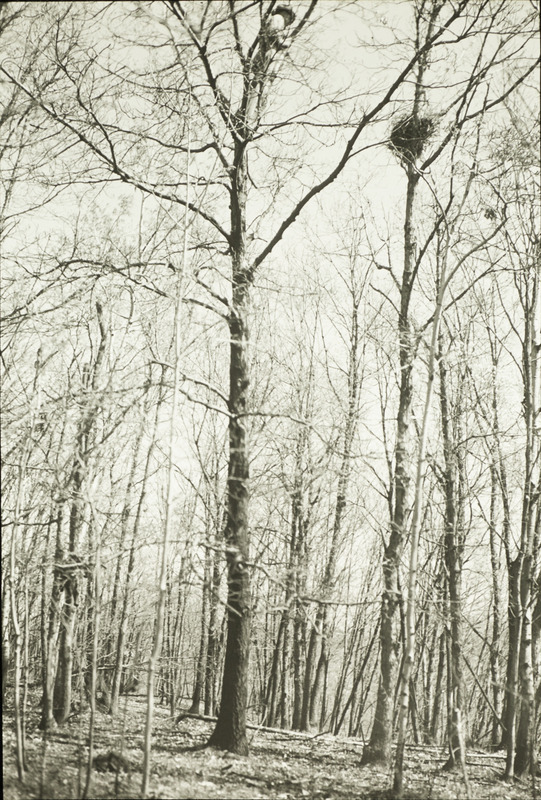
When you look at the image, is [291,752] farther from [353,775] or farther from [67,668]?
[67,668]

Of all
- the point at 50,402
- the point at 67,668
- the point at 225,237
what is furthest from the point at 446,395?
the point at 67,668

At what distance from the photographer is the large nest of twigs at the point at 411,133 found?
328 inches

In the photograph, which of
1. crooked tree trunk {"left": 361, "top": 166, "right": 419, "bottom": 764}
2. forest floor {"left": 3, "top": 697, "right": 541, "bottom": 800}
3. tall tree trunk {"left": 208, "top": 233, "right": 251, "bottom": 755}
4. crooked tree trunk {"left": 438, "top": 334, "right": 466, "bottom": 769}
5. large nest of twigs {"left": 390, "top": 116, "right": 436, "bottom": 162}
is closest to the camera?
forest floor {"left": 3, "top": 697, "right": 541, "bottom": 800}

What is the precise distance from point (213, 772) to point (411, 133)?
339 inches

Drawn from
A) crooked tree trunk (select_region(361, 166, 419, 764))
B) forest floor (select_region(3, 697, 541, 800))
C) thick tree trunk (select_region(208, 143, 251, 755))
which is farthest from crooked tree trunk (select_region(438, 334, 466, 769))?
thick tree trunk (select_region(208, 143, 251, 755))

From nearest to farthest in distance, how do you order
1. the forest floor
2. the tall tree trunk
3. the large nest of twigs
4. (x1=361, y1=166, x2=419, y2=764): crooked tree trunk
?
the forest floor < the tall tree trunk < (x1=361, y1=166, x2=419, y2=764): crooked tree trunk < the large nest of twigs

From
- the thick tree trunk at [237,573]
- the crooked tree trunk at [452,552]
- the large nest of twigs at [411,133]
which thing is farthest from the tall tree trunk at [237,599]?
the crooked tree trunk at [452,552]

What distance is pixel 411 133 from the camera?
838 cm

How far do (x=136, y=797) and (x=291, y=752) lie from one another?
5054 millimetres

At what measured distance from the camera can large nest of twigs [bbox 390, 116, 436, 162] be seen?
8.33m

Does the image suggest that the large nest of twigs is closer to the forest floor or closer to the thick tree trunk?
the thick tree trunk

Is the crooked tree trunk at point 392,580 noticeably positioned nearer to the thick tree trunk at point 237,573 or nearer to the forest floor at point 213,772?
the forest floor at point 213,772

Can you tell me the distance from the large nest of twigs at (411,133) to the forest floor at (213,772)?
800 centimetres

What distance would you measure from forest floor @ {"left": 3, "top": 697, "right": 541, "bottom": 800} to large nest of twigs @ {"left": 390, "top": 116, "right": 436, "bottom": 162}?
26.3 feet
